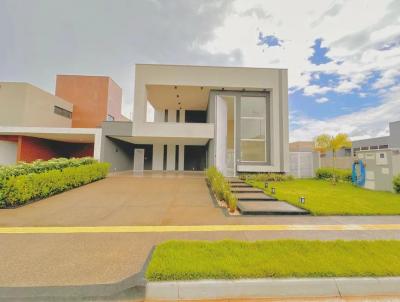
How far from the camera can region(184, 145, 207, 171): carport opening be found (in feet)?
62.5

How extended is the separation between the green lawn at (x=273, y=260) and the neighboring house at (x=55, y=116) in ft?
43.2

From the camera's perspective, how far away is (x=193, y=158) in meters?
19.3

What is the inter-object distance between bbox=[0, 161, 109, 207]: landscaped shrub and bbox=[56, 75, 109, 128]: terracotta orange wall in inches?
642

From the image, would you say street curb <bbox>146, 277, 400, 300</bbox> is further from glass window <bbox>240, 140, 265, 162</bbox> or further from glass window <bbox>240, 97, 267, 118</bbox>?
glass window <bbox>240, 97, 267, 118</bbox>

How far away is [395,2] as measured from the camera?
8.32 metres

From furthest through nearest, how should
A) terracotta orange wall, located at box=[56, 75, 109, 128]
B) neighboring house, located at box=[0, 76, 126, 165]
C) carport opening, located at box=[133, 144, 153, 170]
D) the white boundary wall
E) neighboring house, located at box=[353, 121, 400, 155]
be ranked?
neighboring house, located at box=[353, 121, 400, 155] → terracotta orange wall, located at box=[56, 75, 109, 128] → carport opening, located at box=[133, 144, 153, 170] → the white boundary wall → neighboring house, located at box=[0, 76, 126, 165]

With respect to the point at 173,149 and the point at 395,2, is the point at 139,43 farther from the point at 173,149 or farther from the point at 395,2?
the point at 395,2

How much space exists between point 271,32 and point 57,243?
14.5m

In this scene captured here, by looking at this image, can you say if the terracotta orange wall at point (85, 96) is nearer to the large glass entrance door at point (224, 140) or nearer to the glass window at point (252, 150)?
the large glass entrance door at point (224, 140)

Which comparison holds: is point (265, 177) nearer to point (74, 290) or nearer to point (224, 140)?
point (224, 140)

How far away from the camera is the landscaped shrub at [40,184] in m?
5.69

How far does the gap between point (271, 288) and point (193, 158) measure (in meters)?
17.2

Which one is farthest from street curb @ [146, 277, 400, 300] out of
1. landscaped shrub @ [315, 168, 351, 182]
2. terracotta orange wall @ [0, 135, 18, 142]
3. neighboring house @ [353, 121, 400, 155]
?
neighboring house @ [353, 121, 400, 155]

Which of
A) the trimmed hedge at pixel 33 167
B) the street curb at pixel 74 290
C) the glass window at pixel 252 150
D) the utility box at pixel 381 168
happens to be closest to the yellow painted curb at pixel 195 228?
the street curb at pixel 74 290
